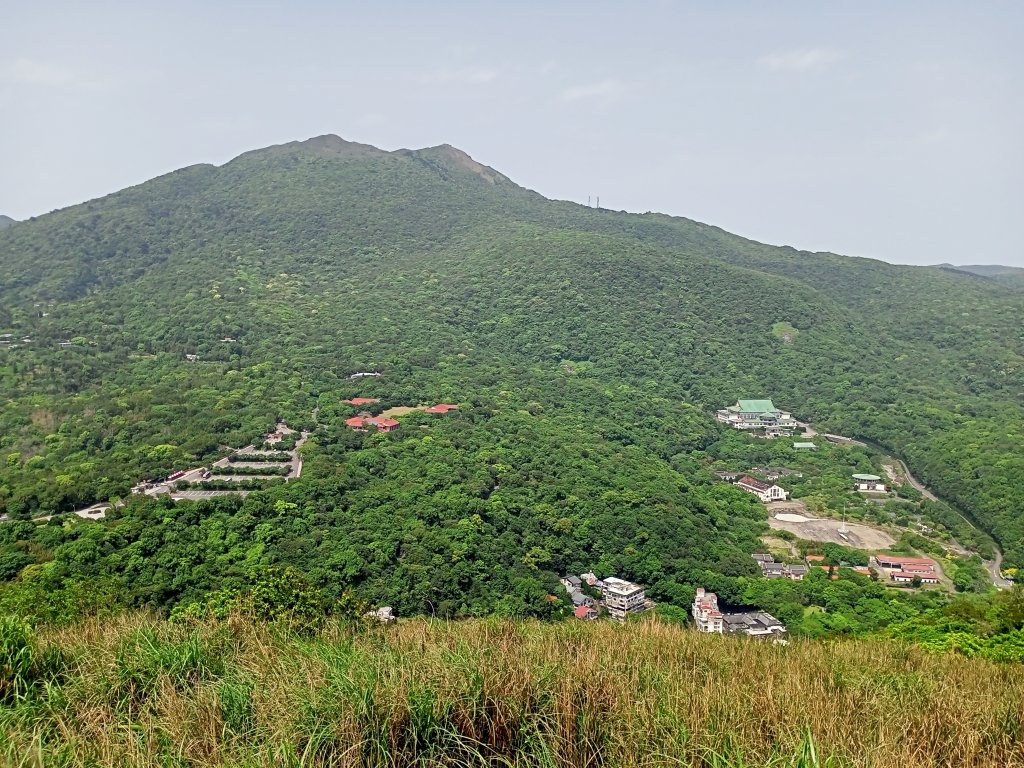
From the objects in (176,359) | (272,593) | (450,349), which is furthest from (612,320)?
(272,593)

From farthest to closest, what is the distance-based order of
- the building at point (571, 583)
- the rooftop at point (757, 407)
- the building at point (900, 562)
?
the rooftop at point (757, 407)
the building at point (900, 562)
the building at point (571, 583)

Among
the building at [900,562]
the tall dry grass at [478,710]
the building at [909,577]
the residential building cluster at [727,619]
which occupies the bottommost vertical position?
the building at [909,577]

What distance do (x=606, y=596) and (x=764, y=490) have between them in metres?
16.5

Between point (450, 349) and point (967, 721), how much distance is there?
133 feet

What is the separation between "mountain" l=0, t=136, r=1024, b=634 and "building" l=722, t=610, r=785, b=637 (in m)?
0.93

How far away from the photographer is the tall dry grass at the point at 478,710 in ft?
11.8

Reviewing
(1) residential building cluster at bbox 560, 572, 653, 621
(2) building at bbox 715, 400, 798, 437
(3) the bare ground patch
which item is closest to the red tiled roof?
(3) the bare ground patch

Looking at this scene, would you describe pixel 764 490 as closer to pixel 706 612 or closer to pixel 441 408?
pixel 706 612

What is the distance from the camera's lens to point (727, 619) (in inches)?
723

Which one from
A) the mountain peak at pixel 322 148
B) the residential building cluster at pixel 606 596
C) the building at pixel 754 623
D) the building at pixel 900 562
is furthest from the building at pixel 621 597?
the mountain peak at pixel 322 148

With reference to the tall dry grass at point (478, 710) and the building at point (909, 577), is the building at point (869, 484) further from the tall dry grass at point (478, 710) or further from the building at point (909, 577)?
the tall dry grass at point (478, 710)

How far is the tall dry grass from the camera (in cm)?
359

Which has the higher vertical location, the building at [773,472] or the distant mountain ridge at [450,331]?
the distant mountain ridge at [450,331]

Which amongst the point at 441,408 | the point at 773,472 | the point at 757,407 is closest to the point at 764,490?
the point at 773,472
